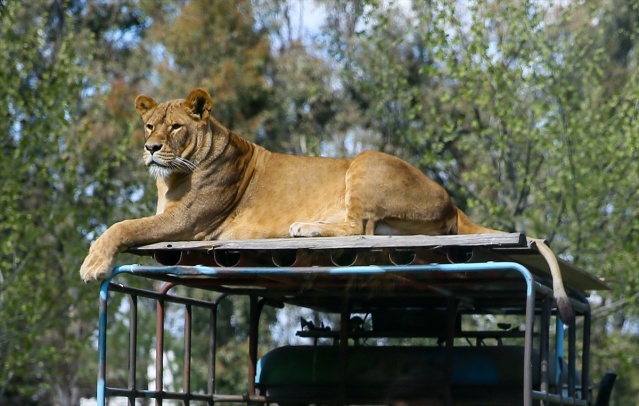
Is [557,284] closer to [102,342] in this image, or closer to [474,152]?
[102,342]

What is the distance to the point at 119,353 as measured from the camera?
26969 millimetres

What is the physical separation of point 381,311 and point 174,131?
2.45 metres

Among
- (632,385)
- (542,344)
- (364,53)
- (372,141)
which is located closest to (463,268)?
(542,344)

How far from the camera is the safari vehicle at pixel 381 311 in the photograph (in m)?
5.65

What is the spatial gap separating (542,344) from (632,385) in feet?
84.4

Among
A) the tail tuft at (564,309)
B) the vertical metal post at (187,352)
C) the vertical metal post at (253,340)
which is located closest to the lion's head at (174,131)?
the vertical metal post at (187,352)

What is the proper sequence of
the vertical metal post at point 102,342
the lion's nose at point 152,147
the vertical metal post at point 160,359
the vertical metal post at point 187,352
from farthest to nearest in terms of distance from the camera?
the vertical metal post at point 187,352, the vertical metal post at point 160,359, the lion's nose at point 152,147, the vertical metal post at point 102,342

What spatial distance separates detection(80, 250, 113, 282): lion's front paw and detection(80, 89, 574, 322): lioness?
245mm

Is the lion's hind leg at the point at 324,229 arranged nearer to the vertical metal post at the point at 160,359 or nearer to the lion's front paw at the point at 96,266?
the lion's front paw at the point at 96,266

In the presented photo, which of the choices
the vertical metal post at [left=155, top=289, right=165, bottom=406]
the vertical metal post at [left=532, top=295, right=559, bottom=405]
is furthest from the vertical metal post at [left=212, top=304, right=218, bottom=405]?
the vertical metal post at [left=532, top=295, right=559, bottom=405]

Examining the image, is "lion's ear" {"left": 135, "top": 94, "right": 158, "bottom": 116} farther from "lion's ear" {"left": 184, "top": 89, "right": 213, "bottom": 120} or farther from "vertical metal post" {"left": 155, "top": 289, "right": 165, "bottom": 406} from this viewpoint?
"vertical metal post" {"left": 155, "top": 289, "right": 165, "bottom": 406}

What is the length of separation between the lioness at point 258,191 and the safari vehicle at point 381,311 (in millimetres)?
277

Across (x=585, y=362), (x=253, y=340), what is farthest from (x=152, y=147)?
(x=585, y=362)

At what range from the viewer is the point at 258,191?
692 cm
